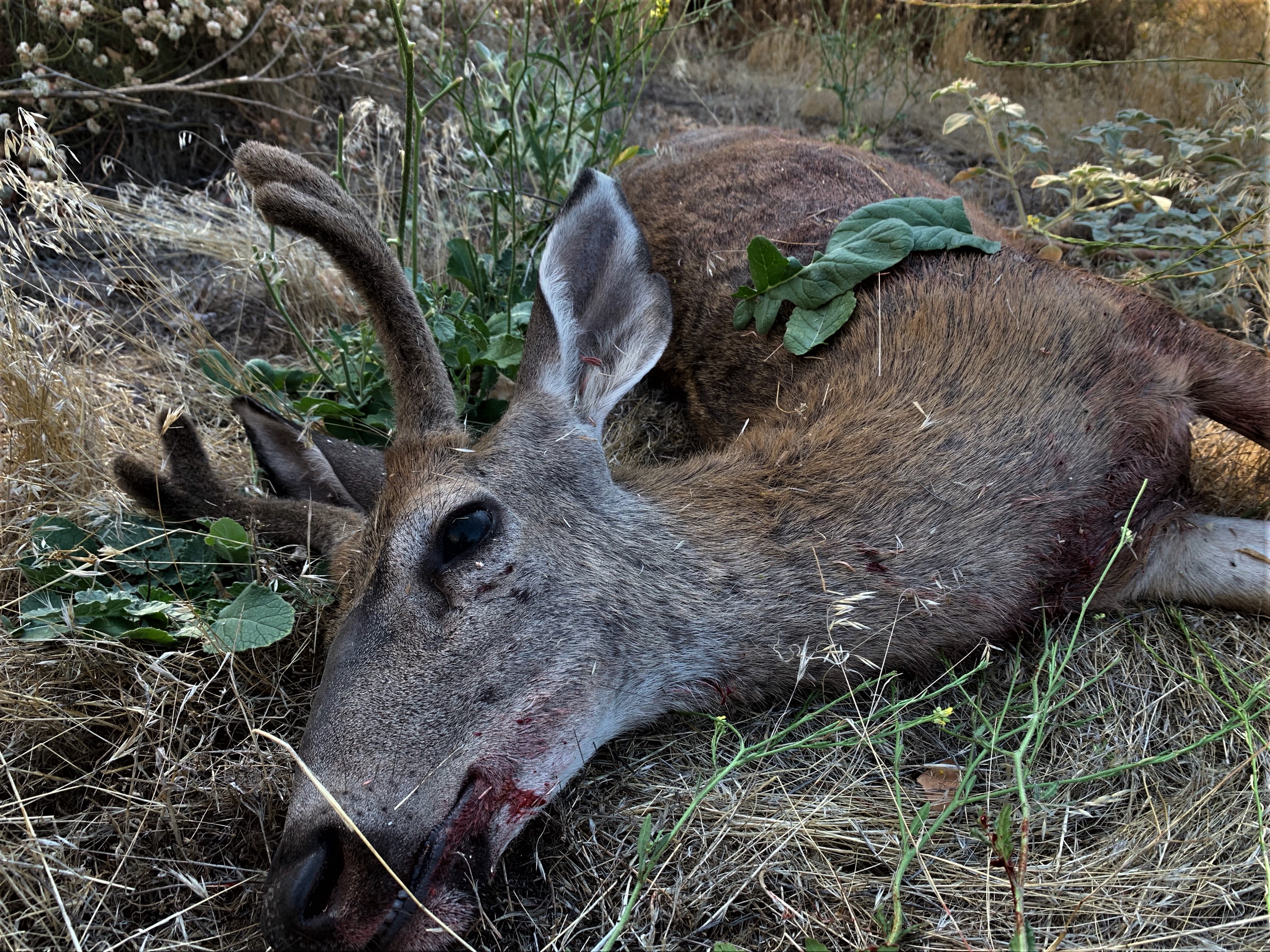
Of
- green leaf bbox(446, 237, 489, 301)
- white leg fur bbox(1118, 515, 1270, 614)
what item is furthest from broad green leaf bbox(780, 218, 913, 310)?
green leaf bbox(446, 237, 489, 301)

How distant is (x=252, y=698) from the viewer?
2.47 m

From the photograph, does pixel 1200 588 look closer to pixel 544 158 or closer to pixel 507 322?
pixel 507 322

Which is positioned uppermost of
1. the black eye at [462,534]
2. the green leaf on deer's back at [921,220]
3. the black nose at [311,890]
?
the green leaf on deer's back at [921,220]

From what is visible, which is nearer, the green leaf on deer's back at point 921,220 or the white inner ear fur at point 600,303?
the white inner ear fur at point 600,303

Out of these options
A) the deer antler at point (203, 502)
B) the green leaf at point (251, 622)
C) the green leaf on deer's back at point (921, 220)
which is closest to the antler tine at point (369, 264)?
the deer antler at point (203, 502)

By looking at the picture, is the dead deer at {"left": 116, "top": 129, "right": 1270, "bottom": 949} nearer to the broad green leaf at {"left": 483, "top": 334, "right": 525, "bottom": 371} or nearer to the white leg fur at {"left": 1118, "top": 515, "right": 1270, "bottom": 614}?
the white leg fur at {"left": 1118, "top": 515, "right": 1270, "bottom": 614}

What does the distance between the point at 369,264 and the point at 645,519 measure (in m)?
0.91

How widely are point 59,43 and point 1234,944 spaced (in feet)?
18.9

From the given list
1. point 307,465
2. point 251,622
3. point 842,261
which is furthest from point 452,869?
point 842,261

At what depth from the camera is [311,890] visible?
5.91ft

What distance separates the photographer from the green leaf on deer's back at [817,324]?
2.90 metres

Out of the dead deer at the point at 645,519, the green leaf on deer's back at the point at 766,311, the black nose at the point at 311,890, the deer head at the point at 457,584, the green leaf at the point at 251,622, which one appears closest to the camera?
the black nose at the point at 311,890

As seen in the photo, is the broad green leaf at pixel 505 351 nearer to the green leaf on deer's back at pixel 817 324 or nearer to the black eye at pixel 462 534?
the green leaf on deer's back at pixel 817 324

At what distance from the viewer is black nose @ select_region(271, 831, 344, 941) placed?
176 centimetres
